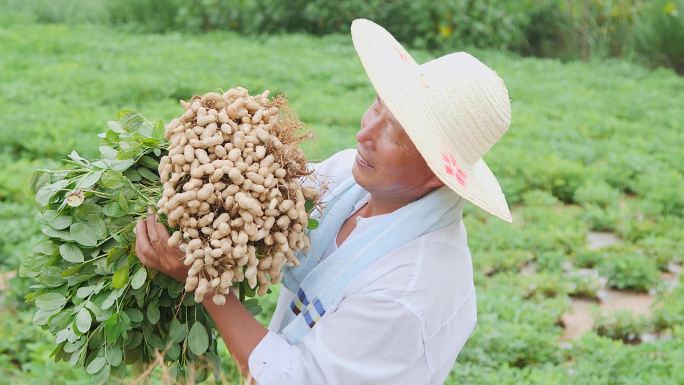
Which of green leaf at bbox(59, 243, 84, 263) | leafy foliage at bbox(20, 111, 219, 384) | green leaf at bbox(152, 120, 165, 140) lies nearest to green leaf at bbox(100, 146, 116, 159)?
leafy foliage at bbox(20, 111, 219, 384)

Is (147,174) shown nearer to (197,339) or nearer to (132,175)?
(132,175)

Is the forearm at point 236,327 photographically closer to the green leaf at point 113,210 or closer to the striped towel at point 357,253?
the striped towel at point 357,253

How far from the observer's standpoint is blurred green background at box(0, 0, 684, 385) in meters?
4.09

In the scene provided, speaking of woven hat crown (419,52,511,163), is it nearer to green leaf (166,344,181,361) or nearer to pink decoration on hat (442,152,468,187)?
pink decoration on hat (442,152,468,187)

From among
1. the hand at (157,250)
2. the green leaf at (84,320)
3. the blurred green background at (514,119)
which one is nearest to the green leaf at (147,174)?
the hand at (157,250)

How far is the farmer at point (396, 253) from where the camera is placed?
2.13 meters

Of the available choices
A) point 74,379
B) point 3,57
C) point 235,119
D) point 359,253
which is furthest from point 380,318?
point 3,57

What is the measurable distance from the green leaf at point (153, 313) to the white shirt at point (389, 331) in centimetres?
30

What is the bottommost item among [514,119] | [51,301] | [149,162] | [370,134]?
[514,119]

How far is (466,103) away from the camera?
7.29ft

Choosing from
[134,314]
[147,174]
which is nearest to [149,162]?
[147,174]

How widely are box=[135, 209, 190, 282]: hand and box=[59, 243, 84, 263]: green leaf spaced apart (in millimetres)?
184

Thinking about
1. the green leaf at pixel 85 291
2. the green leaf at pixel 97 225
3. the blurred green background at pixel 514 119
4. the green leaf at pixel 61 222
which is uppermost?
the green leaf at pixel 97 225

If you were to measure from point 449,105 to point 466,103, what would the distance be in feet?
0.13
